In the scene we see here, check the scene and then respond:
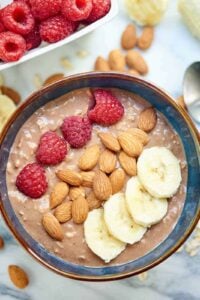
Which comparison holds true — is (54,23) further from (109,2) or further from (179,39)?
(179,39)

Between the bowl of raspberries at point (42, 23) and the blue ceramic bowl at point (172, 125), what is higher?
the bowl of raspberries at point (42, 23)

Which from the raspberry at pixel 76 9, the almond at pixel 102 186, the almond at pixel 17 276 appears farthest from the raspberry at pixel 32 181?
the raspberry at pixel 76 9

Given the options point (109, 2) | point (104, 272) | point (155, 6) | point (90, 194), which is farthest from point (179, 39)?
point (104, 272)

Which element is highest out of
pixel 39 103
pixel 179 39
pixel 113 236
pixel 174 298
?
pixel 179 39

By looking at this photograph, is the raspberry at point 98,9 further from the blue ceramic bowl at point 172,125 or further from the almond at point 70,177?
the almond at point 70,177

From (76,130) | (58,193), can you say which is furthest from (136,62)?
(58,193)

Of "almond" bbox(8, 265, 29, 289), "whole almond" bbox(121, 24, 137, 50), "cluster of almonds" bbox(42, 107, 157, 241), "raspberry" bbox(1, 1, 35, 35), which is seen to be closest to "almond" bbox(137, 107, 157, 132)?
"cluster of almonds" bbox(42, 107, 157, 241)

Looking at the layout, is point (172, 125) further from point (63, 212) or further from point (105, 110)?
point (63, 212)
